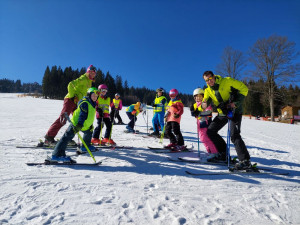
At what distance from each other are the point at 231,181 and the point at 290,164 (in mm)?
2503

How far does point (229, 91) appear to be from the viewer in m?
3.84

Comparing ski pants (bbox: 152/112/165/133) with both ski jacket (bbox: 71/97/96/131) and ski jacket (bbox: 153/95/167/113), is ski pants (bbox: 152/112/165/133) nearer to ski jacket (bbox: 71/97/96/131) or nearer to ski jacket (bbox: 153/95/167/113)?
ski jacket (bbox: 153/95/167/113)

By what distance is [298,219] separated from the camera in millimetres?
2066

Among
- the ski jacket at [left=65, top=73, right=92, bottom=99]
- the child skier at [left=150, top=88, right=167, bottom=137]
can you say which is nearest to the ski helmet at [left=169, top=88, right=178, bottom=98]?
the child skier at [left=150, top=88, right=167, bottom=137]

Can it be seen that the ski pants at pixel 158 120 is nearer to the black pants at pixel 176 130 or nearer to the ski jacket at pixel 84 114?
the black pants at pixel 176 130

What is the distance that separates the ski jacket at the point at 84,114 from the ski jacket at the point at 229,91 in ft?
9.46

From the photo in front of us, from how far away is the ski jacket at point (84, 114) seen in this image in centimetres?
380

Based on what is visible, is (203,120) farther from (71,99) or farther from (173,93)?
(71,99)

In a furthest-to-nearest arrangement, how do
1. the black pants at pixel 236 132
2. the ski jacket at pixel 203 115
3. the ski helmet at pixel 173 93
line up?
the ski helmet at pixel 173 93 → the ski jacket at pixel 203 115 → the black pants at pixel 236 132

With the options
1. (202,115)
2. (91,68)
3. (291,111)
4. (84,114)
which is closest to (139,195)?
(84,114)

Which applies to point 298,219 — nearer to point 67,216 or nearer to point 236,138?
point 236,138

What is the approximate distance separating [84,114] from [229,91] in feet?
10.9

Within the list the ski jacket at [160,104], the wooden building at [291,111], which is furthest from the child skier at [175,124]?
the wooden building at [291,111]

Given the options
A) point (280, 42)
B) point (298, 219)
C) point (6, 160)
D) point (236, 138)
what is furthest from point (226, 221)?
point (280, 42)
